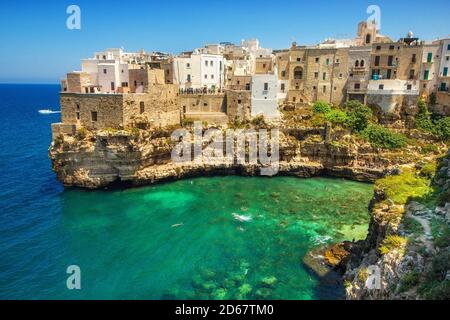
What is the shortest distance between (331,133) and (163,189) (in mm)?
19175

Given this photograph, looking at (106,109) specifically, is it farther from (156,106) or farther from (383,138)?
(383,138)

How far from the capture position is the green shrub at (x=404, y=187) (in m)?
17.7

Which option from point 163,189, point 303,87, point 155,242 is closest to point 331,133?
point 303,87

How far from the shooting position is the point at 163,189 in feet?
111

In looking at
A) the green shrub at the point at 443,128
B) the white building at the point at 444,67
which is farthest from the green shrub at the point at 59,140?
the white building at the point at 444,67

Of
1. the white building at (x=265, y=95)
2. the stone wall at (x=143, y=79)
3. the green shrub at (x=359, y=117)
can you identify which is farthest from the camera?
the white building at (x=265, y=95)

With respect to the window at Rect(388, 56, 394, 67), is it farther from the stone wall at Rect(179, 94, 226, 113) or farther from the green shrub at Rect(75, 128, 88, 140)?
the green shrub at Rect(75, 128, 88, 140)

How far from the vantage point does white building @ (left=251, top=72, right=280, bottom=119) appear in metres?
40.3

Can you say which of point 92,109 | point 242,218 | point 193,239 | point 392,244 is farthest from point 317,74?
point 392,244

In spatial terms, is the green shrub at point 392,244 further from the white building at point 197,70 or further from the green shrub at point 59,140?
the white building at point 197,70

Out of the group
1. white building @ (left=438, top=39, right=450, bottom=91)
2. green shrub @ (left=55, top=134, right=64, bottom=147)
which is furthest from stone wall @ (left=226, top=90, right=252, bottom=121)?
white building @ (left=438, top=39, right=450, bottom=91)

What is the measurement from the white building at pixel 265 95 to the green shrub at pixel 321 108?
14.8 feet

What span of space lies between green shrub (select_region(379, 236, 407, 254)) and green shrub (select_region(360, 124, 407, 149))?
24806mm
